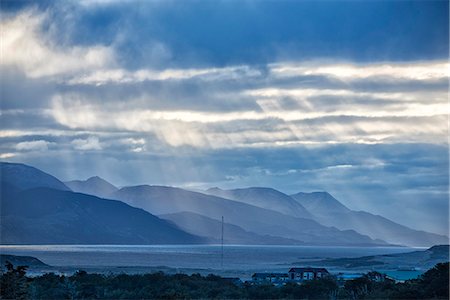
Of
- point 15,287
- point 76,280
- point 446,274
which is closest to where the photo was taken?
point 15,287

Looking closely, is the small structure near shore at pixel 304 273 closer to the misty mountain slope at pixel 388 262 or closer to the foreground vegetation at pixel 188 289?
the foreground vegetation at pixel 188 289

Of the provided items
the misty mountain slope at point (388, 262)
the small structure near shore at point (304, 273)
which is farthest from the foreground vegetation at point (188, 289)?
the misty mountain slope at point (388, 262)

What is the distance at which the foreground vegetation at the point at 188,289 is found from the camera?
39781 mm

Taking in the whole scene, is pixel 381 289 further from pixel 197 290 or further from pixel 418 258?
pixel 418 258

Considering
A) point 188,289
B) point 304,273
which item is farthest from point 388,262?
point 188,289

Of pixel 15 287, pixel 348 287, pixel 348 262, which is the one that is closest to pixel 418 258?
pixel 348 262

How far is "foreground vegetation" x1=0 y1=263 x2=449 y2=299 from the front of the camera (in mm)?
39781

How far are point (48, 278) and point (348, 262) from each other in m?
121

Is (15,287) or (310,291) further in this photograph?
(310,291)

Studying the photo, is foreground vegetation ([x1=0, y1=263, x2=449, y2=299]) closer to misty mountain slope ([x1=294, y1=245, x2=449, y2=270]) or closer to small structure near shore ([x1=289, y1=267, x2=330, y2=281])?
small structure near shore ([x1=289, y1=267, x2=330, y2=281])

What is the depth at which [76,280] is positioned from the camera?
55.2 m

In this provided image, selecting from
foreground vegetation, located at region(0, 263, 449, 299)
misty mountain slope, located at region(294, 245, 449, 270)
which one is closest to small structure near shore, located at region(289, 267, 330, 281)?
foreground vegetation, located at region(0, 263, 449, 299)

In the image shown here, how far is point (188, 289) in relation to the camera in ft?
166

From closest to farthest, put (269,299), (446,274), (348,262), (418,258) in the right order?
1. (446,274)
2. (269,299)
3. (348,262)
4. (418,258)
